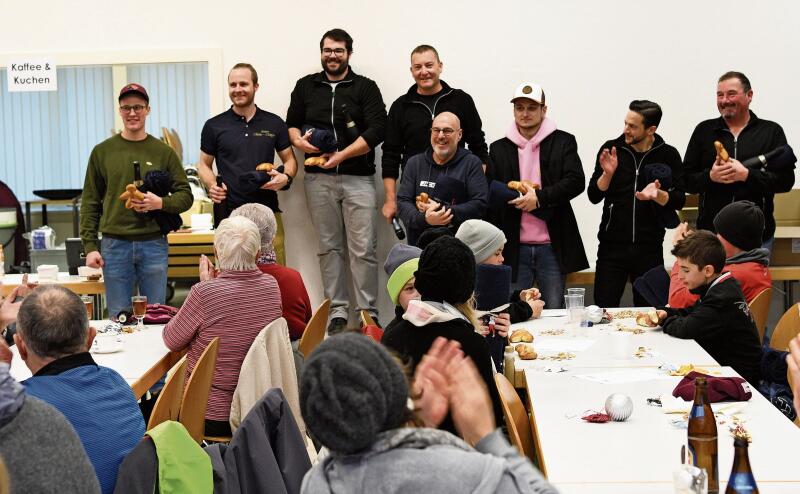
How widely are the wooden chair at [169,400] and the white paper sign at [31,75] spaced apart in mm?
5278

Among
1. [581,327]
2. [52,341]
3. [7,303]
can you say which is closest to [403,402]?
[52,341]

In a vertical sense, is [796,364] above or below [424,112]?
below

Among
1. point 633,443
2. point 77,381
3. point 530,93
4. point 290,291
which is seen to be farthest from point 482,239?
point 530,93

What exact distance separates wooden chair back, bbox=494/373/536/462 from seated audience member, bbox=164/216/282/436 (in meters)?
1.38

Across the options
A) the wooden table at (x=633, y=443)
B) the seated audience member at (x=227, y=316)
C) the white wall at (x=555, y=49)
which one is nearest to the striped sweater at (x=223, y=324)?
the seated audience member at (x=227, y=316)

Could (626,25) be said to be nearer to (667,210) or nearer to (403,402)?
(667,210)

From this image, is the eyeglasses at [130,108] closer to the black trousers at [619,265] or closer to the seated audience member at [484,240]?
the seated audience member at [484,240]

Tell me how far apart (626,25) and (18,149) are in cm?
712

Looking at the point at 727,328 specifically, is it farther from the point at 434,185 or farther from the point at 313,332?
the point at 434,185

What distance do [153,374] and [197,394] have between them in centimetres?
59

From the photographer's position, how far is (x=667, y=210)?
634cm

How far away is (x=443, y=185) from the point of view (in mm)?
6129

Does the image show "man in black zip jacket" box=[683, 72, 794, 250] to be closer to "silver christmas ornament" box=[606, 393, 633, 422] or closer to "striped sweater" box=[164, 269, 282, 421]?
"striped sweater" box=[164, 269, 282, 421]

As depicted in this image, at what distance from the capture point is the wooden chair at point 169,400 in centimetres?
307
